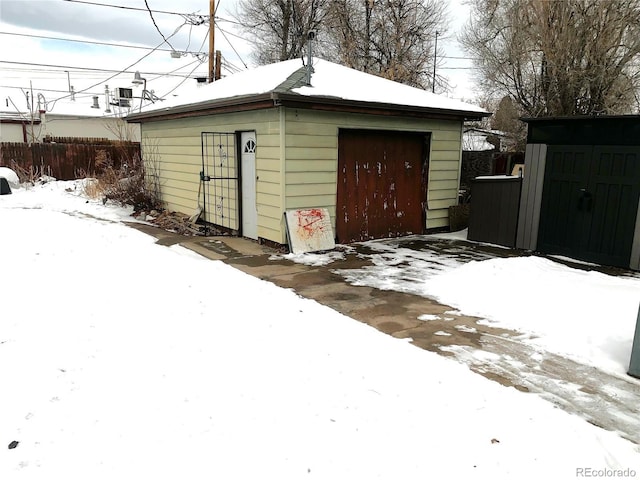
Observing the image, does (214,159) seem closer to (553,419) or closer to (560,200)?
(560,200)

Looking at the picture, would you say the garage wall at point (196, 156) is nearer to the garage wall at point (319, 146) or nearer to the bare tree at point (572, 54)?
the garage wall at point (319, 146)

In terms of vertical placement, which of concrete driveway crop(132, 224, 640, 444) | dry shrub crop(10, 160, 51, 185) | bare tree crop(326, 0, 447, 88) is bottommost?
concrete driveway crop(132, 224, 640, 444)

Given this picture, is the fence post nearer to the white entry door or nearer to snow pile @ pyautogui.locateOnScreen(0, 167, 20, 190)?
the white entry door

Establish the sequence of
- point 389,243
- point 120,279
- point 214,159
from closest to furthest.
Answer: point 120,279 → point 389,243 → point 214,159

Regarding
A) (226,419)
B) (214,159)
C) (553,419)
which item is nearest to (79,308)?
(226,419)

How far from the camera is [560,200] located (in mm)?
7348

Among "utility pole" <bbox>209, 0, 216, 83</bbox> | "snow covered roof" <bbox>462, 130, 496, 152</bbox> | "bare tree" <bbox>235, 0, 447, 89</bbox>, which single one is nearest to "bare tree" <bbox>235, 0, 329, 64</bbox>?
"bare tree" <bbox>235, 0, 447, 89</bbox>

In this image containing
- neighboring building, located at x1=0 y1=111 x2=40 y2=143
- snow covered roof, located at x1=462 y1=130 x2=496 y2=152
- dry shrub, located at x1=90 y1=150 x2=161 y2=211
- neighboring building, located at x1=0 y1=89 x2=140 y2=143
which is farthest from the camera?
neighboring building, located at x1=0 y1=89 x2=140 y2=143

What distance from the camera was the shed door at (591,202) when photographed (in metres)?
6.55

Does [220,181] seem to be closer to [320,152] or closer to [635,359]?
[320,152]

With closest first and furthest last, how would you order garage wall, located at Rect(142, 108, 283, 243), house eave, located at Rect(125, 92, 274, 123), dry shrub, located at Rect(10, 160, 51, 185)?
house eave, located at Rect(125, 92, 274, 123)
garage wall, located at Rect(142, 108, 283, 243)
dry shrub, located at Rect(10, 160, 51, 185)

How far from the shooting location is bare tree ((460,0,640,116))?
10.4 meters

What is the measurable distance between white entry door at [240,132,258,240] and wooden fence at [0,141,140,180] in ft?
34.3

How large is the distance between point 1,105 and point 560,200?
33.2 metres
